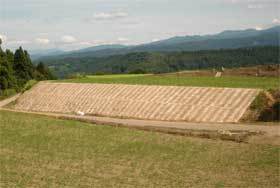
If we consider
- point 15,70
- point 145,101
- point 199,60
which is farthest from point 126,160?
point 199,60

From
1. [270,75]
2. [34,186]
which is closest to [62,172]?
[34,186]

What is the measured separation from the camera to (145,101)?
33.9 meters

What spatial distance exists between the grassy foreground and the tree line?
31.9m

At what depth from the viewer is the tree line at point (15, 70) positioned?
53.9 m

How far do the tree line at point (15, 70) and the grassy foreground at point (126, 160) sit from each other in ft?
105

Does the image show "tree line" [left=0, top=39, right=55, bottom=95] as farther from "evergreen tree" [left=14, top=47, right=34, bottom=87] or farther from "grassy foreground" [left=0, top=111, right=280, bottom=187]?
"grassy foreground" [left=0, top=111, right=280, bottom=187]

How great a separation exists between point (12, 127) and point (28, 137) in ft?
10.8

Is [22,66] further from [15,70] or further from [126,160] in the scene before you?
[126,160]

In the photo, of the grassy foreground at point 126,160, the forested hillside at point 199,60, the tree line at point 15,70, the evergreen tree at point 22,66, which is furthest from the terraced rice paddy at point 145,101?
the forested hillside at point 199,60

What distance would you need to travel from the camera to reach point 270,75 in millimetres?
42125

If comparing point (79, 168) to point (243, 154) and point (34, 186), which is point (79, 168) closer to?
point (34, 186)

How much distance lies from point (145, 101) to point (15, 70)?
3505 cm

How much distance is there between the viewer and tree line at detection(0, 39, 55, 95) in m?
53.9

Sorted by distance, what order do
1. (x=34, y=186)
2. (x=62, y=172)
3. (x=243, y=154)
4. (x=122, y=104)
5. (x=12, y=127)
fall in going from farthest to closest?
1. (x=122, y=104)
2. (x=12, y=127)
3. (x=243, y=154)
4. (x=62, y=172)
5. (x=34, y=186)
